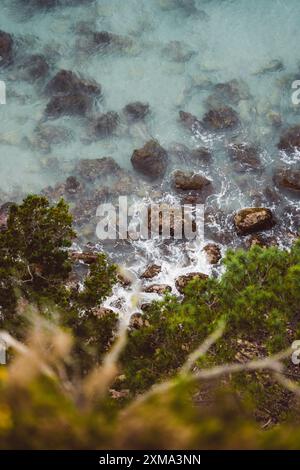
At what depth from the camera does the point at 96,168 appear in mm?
17766

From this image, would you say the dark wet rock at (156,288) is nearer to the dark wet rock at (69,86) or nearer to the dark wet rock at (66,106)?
the dark wet rock at (66,106)

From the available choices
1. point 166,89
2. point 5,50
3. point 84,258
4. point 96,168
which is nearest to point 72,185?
point 96,168

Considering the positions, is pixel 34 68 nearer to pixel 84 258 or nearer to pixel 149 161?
pixel 149 161

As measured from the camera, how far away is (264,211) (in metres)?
15.9

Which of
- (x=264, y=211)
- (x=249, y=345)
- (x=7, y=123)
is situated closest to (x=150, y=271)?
(x=264, y=211)

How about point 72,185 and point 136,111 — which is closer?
point 72,185

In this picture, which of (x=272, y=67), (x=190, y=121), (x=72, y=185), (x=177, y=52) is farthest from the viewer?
(x=177, y=52)

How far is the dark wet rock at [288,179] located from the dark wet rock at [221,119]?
10.6 ft

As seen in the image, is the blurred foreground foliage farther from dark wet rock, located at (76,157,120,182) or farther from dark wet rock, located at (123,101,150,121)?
dark wet rock, located at (123,101,150,121)

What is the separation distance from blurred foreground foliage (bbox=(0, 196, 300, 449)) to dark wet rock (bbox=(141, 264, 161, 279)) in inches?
179

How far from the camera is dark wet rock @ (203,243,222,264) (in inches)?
608

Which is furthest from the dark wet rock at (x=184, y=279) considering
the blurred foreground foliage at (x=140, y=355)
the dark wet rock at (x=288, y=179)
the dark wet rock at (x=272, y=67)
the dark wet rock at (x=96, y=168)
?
the dark wet rock at (x=272, y=67)

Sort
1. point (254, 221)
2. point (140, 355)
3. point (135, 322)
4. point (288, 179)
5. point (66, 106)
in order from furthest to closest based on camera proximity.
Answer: point (66, 106)
point (288, 179)
point (254, 221)
point (135, 322)
point (140, 355)

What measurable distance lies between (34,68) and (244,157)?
10.7 meters
